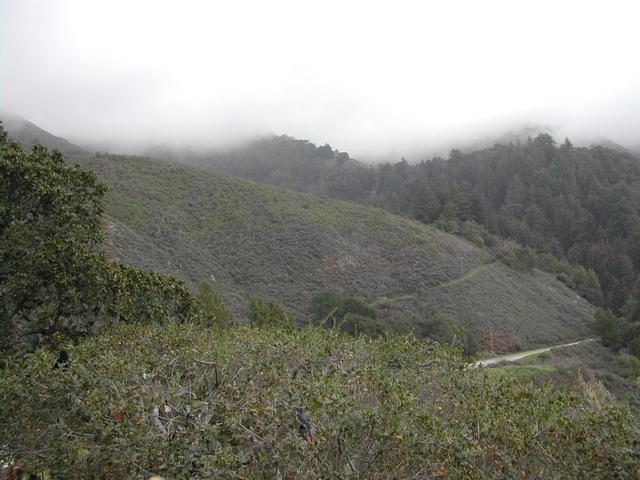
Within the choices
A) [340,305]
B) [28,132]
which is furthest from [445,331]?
[28,132]

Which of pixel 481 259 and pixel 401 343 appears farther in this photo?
pixel 481 259

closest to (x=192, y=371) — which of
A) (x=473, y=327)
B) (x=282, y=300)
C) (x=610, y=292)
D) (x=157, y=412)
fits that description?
(x=157, y=412)

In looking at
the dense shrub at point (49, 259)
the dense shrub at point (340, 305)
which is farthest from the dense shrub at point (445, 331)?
the dense shrub at point (49, 259)

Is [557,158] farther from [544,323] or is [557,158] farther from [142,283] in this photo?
[142,283]

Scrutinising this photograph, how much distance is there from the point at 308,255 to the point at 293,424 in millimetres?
32526

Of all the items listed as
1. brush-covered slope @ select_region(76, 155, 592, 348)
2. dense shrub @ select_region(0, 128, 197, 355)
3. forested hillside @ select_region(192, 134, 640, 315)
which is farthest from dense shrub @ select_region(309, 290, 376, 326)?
forested hillside @ select_region(192, 134, 640, 315)

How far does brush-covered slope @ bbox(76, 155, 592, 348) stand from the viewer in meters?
31.4

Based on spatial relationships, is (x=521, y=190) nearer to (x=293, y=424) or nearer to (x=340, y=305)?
(x=340, y=305)

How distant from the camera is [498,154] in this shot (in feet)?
287

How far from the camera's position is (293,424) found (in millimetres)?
3324

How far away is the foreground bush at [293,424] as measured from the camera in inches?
121

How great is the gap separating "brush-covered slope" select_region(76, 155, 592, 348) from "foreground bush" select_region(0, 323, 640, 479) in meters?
21.3

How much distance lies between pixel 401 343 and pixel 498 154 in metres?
88.2

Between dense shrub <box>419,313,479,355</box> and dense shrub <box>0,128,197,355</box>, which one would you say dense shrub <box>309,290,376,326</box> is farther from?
dense shrub <box>0,128,197,355</box>
